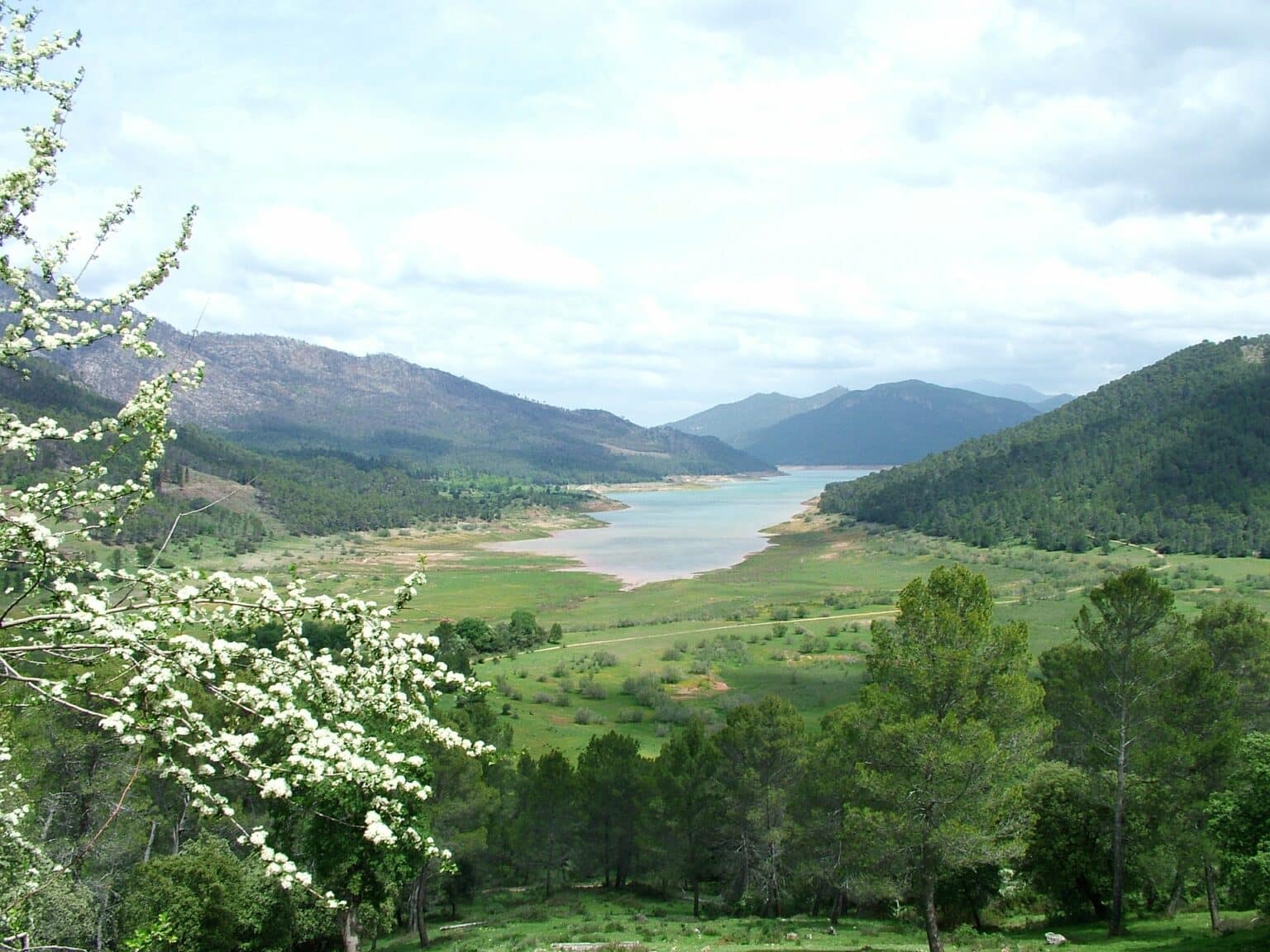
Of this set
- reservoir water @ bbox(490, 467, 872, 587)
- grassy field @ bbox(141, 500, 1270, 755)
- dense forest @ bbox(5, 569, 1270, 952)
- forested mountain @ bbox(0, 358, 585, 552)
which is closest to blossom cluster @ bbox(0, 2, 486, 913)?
dense forest @ bbox(5, 569, 1270, 952)

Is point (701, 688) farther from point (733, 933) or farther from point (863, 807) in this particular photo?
point (863, 807)

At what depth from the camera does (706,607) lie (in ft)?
275

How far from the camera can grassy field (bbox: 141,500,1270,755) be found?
5088 cm

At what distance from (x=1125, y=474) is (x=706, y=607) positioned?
279ft

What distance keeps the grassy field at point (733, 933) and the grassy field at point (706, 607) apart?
864cm

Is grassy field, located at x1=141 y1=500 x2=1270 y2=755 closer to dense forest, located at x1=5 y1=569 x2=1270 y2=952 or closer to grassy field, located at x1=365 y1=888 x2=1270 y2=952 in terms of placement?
dense forest, located at x1=5 y1=569 x2=1270 y2=952

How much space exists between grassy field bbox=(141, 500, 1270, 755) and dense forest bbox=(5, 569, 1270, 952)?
600cm

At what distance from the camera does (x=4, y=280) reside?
5.51 meters

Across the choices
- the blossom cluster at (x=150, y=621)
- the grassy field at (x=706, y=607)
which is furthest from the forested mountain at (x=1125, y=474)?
the blossom cluster at (x=150, y=621)

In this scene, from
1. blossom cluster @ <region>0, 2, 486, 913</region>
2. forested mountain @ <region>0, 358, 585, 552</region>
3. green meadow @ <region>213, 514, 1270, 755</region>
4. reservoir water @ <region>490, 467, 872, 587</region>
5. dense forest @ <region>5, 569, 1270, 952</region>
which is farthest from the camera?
forested mountain @ <region>0, 358, 585, 552</region>

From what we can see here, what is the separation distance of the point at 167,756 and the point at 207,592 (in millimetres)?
1004

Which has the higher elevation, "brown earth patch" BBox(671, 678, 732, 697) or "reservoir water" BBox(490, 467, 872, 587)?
"reservoir water" BBox(490, 467, 872, 587)

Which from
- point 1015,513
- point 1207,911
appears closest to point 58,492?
point 1207,911

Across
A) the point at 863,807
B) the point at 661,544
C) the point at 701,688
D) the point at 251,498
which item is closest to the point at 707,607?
the point at 701,688
